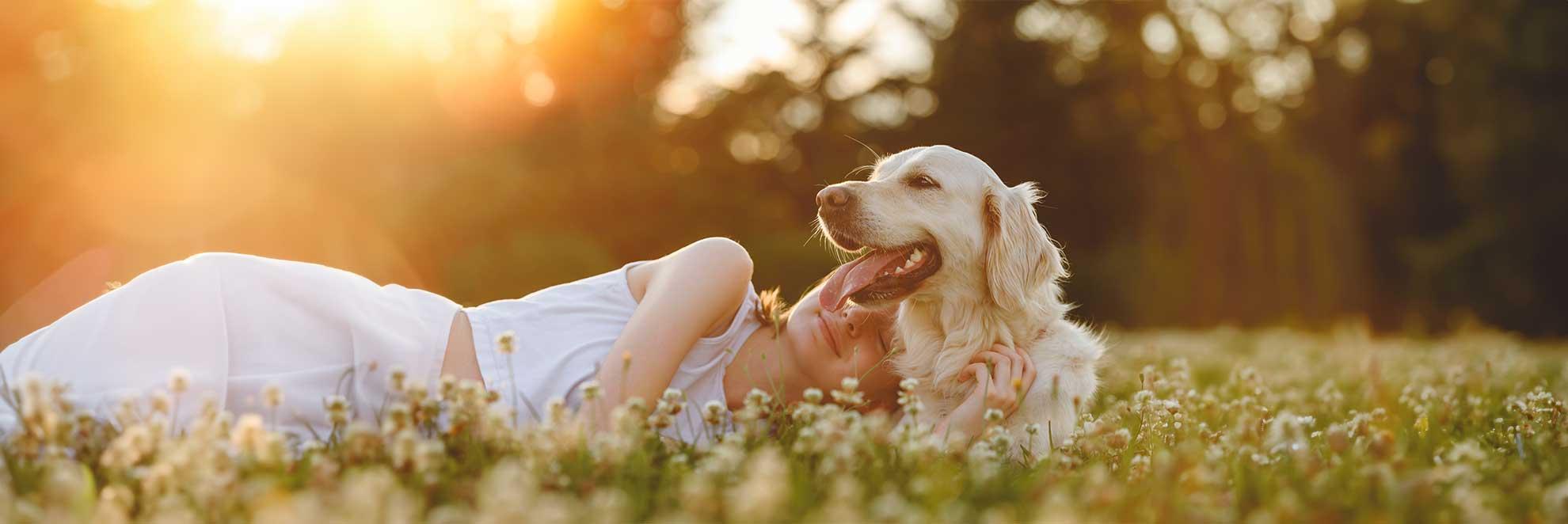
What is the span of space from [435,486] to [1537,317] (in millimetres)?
22296

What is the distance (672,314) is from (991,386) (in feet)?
3.78

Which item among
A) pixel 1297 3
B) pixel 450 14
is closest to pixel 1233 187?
pixel 1297 3

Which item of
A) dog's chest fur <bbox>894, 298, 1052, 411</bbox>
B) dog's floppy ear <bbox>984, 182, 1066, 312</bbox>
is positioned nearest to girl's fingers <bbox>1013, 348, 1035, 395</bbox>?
dog's chest fur <bbox>894, 298, 1052, 411</bbox>

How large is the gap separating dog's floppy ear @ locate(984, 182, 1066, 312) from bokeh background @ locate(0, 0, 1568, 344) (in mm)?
7140

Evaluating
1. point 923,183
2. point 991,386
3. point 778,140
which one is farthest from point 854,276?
point 778,140

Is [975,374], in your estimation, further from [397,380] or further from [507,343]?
[397,380]

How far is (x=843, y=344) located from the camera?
4.43m

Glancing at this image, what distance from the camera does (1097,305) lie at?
2098 centimetres

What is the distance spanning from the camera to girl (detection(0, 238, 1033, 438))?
11.1 ft

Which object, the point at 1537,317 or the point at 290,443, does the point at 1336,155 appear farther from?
the point at 290,443

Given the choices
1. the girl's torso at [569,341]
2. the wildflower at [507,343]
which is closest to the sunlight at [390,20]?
the girl's torso at [569,341]

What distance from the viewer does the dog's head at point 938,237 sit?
14.4 ft

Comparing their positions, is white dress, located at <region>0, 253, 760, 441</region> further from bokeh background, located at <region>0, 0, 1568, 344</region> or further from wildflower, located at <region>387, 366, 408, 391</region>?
bokeh background, located at <region>0, 0, 1568, 344</region>

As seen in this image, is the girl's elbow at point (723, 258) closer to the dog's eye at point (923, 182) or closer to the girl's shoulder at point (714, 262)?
the girl's shoulder at point (714, 262)
